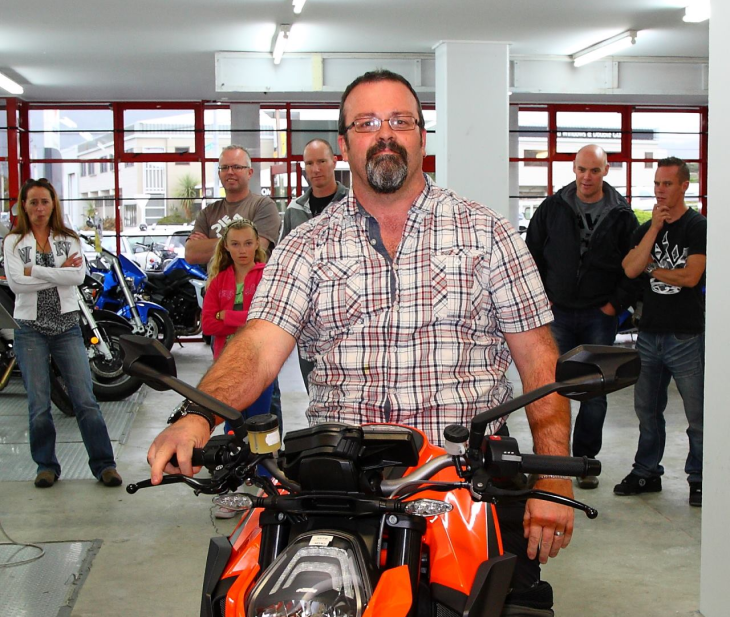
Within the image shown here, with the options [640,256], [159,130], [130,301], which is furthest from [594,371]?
[159,130]

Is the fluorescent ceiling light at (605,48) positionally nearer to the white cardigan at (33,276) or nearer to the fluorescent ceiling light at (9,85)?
the white cardigan at (33,276)

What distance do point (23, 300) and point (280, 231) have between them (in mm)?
1500

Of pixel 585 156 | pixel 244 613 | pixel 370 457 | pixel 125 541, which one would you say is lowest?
pixel 125 541

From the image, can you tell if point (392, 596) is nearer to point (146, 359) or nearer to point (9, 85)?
point (146, 359)

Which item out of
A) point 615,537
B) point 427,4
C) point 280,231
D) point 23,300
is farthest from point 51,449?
point 427,4

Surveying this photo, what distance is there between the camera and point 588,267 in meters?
5.15

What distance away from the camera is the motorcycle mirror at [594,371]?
1322 mm

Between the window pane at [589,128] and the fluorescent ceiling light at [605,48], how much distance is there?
339cm

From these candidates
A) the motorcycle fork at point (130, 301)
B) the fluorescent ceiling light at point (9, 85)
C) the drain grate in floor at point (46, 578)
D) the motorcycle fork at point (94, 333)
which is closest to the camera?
the drain grate in floor at point (46, 578)

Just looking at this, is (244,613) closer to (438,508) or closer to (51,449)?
(438,508)

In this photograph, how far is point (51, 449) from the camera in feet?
17.3

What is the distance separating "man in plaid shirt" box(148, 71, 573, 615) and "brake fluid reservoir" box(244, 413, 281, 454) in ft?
1.62

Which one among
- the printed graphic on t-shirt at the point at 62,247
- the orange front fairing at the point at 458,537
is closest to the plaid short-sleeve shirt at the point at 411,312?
the orange front fairing at the point at 458,537

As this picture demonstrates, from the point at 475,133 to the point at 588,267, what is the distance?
14.2ft
